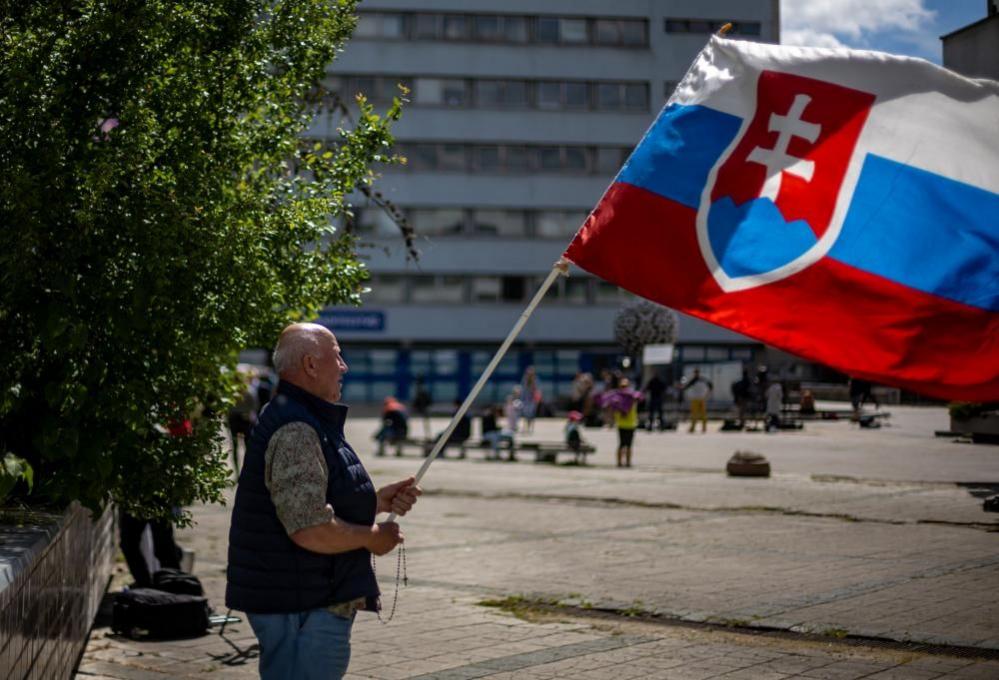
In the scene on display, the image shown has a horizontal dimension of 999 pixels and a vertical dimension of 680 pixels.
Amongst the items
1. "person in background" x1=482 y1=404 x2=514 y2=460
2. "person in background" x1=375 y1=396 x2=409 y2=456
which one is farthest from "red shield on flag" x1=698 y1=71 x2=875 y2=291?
"person in background" x1=375 y1=396 x2=409 y2=456

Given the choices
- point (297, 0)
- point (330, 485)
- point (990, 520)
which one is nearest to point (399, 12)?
point (990, 520)

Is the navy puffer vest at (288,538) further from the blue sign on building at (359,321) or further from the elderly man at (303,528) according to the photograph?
the blue sign on building at (359,321)

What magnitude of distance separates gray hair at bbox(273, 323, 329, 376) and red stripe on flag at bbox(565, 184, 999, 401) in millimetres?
1784

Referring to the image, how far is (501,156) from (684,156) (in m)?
65.0

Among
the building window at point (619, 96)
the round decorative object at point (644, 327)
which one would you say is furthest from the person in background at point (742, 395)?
the building window at point (619, 96)

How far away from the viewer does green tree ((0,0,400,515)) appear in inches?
277

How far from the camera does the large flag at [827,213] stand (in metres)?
5.55

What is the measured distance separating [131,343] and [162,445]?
70 centimetres

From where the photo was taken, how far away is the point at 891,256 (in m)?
5.68

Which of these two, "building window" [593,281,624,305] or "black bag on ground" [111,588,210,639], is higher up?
"building window" [593,281,624,305]

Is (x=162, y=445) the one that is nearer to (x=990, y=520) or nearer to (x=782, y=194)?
(x=782, y=194)

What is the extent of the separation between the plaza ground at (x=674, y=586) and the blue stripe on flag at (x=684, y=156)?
2.79 metres

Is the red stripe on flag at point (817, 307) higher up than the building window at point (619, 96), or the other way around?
the building window at point (619, 96)

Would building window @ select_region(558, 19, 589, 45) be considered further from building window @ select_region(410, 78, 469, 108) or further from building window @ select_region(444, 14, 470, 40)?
building window @ select_region(410, 78, 469, 108)
